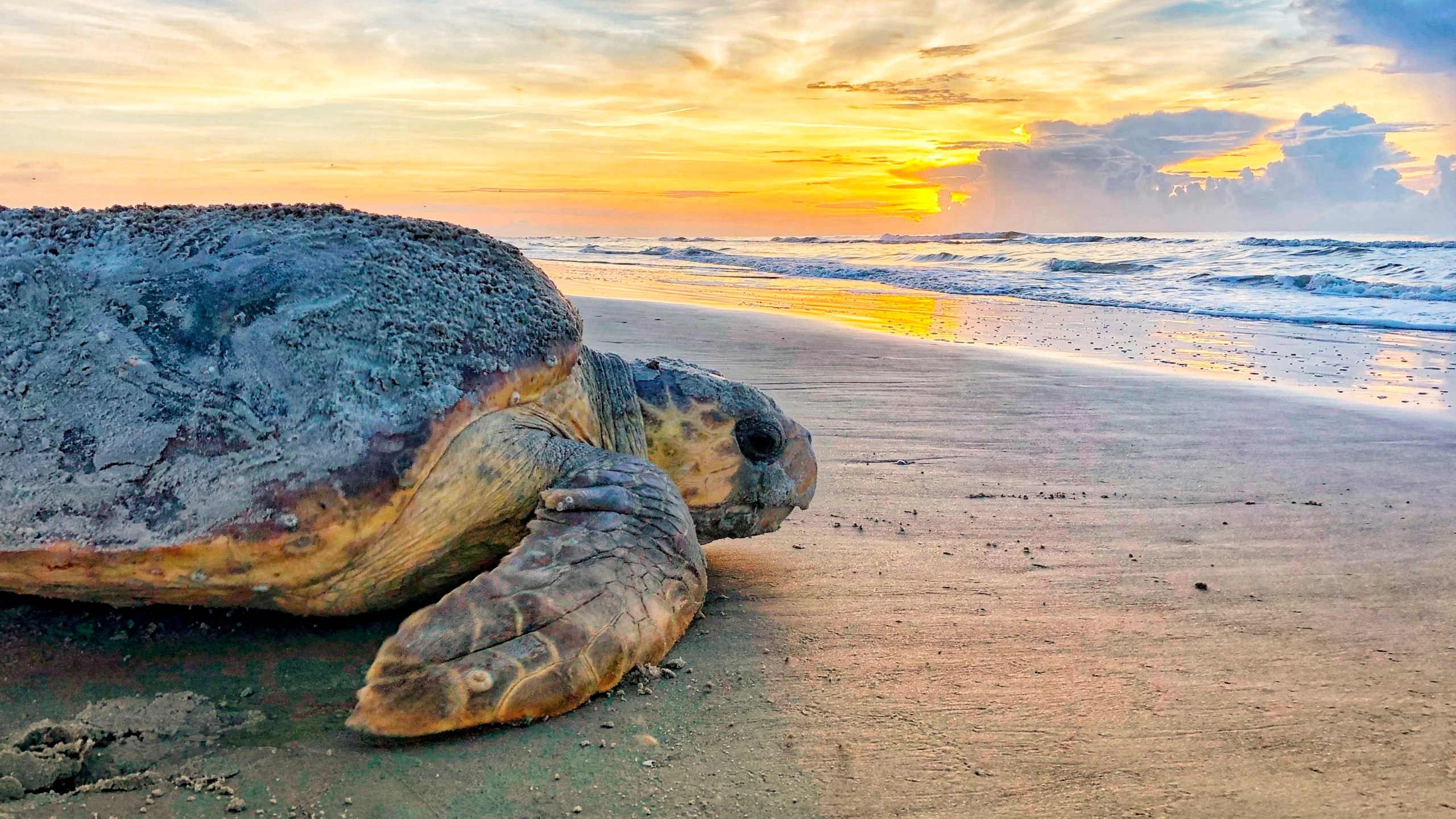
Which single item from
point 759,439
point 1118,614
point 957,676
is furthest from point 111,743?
point 1118,614

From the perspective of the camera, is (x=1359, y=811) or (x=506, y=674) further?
(x=506, y=674)

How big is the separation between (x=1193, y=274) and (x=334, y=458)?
2322cm

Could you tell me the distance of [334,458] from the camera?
2.48 metres

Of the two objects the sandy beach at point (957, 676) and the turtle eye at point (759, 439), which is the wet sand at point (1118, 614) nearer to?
the sandy beach at point (957, 676)

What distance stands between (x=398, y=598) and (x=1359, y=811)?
8.26 ft

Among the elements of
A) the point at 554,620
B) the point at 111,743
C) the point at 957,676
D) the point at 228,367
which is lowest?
the point at 111,743

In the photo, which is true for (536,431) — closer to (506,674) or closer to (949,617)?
(506,674)

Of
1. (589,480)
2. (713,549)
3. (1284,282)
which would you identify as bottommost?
(713,549)

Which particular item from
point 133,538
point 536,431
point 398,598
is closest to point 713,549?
point 536,431

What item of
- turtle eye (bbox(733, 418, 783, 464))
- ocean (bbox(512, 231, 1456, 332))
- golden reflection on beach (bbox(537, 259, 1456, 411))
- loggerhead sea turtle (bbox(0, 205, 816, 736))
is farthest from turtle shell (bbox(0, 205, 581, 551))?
ocean (bbox(512, 231, 1456, 332))

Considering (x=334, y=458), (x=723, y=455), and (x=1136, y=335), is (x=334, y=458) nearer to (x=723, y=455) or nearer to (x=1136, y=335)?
(x=723, y=455)

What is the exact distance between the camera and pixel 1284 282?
63.3ft

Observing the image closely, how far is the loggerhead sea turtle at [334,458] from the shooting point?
223 cm

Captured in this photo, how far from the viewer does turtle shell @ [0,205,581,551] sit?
239 centimetres
